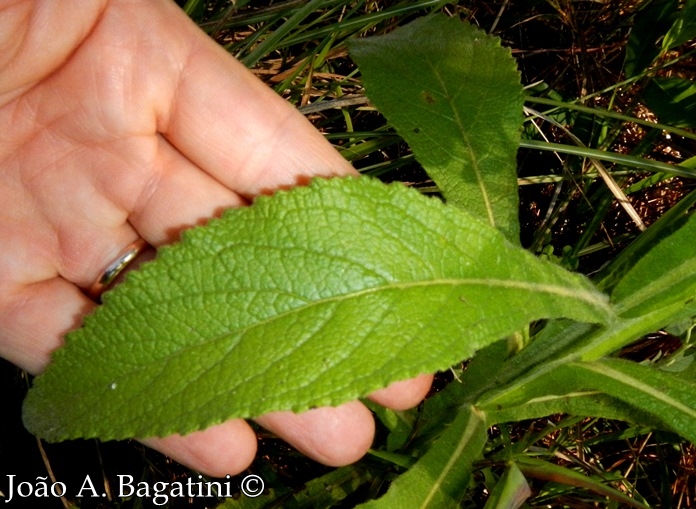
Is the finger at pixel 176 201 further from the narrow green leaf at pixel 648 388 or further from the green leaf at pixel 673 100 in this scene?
the green leaf at pixel 673 100

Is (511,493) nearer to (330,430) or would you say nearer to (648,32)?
(330,430)

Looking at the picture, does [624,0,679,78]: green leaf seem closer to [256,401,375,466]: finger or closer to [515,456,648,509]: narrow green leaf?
[515,456,648,509]: narrow green leaf

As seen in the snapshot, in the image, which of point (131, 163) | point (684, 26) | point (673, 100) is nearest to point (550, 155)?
point (673, 100)

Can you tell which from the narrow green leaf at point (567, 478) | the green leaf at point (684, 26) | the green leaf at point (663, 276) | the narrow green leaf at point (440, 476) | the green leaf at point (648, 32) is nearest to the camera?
the green leaf at point (663, 276)

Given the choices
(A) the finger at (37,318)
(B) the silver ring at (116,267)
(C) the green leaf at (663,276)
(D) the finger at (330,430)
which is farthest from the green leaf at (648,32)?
(A) the finger at (37,318)

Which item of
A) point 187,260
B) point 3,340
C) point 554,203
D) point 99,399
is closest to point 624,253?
point 554,203

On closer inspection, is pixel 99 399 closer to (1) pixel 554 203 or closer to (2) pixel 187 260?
(2) pixel 187 260

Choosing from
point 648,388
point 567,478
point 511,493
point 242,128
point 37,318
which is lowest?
point 567,478

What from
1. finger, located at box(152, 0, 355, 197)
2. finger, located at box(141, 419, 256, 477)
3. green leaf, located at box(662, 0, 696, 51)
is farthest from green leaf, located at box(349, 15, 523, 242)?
finger, located at box(141, 419, 256, 477)
